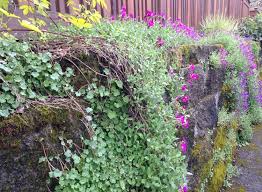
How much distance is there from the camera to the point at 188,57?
3.41 metres

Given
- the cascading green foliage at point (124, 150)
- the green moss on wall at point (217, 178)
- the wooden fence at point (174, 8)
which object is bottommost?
the green moss on wall at point (217, 178)

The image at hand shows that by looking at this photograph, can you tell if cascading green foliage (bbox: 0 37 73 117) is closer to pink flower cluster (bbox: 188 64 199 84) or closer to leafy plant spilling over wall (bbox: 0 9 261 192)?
leafy plant spilling over wall (bbox: 0 9 261 192)

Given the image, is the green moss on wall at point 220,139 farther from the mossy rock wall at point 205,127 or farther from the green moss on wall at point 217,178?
the green moss on wall at point 217,178

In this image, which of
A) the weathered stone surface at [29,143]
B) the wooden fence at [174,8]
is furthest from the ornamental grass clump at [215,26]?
the weathered stone surface at [29,143]

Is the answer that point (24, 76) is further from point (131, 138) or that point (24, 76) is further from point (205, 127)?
point (205, 127)

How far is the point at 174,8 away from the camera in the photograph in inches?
210

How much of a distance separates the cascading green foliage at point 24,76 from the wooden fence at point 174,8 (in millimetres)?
1084

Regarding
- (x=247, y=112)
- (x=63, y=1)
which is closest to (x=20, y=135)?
(x=63, y=1)

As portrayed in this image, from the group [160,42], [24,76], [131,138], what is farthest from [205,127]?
[24,76]

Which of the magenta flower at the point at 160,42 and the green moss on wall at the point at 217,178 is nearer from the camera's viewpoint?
the magenta flower at the point at 160,42

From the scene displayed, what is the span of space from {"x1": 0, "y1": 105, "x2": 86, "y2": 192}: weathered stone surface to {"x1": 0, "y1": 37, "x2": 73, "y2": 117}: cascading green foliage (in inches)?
3.2

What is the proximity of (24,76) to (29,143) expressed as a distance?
14.6 inches

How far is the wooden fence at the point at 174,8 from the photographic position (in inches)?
138

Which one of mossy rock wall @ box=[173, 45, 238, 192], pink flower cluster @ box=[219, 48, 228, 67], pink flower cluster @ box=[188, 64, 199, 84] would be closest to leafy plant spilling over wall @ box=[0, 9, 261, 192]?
pink flower cluster @ box=[188, 64, 199, 84]
